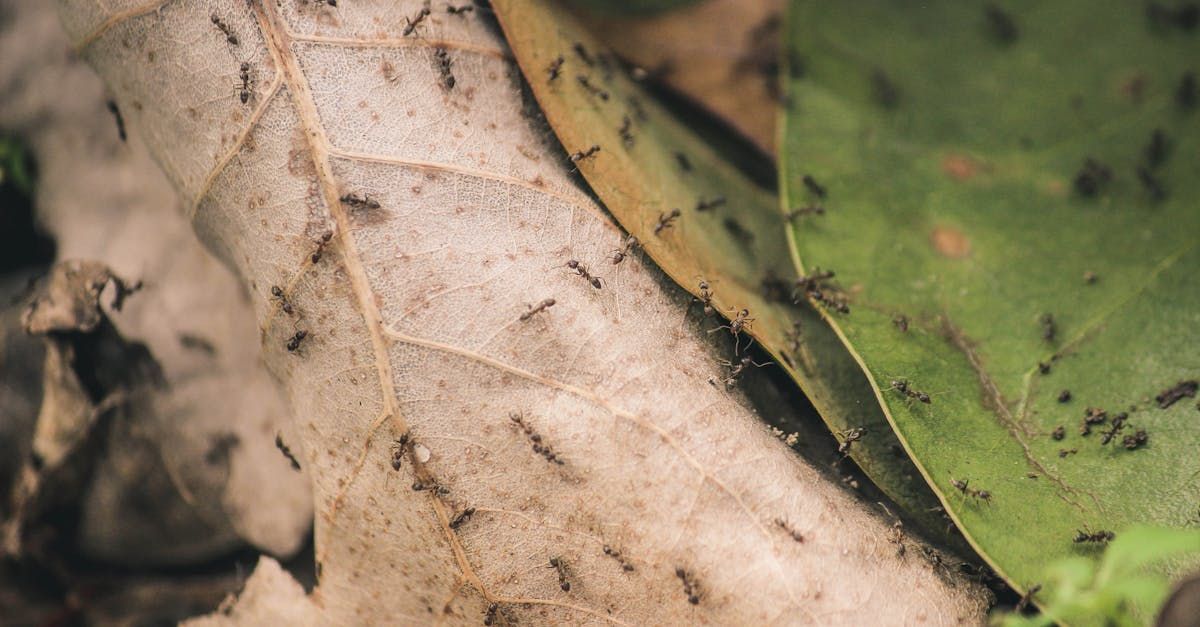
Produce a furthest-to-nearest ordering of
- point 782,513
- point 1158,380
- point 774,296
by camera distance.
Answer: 1. point 774,296
2. point 1158,380
3. point 782,513

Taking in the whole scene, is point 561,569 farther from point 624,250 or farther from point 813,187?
point 813,187

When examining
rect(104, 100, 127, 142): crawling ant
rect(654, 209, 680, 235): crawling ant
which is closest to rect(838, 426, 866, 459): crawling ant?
rect(654, 209, 680, 235): crawling ant

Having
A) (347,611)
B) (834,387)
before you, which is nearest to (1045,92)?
(834,387)

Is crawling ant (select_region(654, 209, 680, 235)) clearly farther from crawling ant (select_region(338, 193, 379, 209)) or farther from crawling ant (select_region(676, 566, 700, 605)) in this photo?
crawling ant (select_region(676, 566, 700, 605))

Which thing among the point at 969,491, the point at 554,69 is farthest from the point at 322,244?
the point at 969,491

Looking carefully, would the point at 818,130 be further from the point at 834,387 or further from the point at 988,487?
the point at 988,487

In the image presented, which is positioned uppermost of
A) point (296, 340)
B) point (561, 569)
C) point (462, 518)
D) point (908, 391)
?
point (908, 391)

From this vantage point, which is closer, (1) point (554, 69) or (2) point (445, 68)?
(2) point (445, 68)
